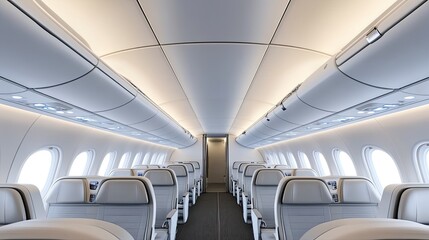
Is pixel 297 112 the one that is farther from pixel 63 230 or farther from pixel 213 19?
pixel 63 230

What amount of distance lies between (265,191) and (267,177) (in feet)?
0.94

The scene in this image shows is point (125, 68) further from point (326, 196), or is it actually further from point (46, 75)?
point (326, 196)

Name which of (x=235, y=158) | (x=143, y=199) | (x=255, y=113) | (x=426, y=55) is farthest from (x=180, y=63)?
(x=235, y=158)

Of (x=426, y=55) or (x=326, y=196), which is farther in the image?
(x=326, y=196)

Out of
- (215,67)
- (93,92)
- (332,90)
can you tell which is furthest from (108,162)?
(332,90)

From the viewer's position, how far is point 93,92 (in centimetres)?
284

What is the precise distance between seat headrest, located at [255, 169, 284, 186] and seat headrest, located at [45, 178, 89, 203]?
3.16 meters

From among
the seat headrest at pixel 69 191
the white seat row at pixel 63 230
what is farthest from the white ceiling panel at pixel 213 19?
the seat headrest at pixel 69 191

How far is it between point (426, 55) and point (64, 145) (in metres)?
6.13

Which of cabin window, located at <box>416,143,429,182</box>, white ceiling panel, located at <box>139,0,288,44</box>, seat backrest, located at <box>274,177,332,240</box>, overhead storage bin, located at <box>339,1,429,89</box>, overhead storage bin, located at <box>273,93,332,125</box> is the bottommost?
seat backrest, located at <box>274,177,332,240</box>

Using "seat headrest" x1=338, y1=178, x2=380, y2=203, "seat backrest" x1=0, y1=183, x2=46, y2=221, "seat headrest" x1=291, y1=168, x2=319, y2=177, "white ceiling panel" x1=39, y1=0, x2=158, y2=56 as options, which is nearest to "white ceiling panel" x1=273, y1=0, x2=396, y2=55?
"white ceiling panel" x1=39, y1=0, x2=158, y2=56

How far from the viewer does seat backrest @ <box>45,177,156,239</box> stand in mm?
3432

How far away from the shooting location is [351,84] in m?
2.50

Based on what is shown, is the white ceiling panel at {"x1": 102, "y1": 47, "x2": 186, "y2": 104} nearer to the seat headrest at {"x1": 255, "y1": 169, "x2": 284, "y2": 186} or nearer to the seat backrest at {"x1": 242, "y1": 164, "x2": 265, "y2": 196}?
the seat headrest at {"x1": 255, "y1": 169, "x2": 284, "y2": 186}
